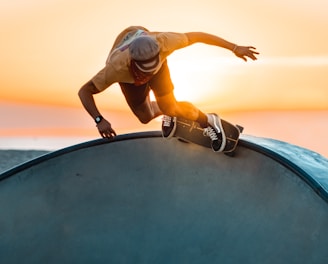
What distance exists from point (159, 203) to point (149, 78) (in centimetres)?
124

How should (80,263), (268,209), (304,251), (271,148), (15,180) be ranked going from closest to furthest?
(304,251), (268,209), (271,148), (80,263), (15,180)

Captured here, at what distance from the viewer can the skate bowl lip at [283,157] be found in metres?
4.21

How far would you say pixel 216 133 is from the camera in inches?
197

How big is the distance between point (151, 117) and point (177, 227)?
854mm

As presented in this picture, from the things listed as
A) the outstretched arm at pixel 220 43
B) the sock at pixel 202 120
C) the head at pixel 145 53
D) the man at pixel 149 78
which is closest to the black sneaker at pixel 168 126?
the man at pixel 149 78

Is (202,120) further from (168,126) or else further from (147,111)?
(147,111)

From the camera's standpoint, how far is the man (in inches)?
165

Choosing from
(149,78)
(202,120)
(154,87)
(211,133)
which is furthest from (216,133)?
(149,78)

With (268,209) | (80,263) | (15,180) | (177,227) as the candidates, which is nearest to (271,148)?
(268,209)

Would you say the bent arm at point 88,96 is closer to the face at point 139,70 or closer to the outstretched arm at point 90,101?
the outstretched arm at point 90,101

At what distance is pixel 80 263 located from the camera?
5262 millimetres

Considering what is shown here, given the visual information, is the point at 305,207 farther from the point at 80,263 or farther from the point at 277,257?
the point at 80,263

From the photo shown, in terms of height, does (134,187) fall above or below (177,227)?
above

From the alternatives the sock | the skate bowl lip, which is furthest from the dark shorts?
the skate bowl lip
